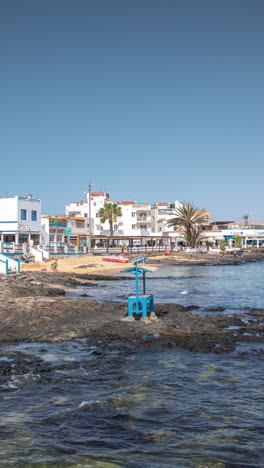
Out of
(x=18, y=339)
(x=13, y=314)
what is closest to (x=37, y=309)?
(x=13, y=314)

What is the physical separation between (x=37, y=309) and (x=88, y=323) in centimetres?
284

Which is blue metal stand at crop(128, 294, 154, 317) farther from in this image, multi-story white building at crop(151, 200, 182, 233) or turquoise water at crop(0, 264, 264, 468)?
multi-story white building at crop(151, 200, 182, 233)

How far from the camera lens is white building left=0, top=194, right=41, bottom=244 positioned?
180ft

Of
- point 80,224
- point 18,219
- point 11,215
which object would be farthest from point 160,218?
point 11,215

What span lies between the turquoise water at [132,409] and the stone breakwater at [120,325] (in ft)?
2.93

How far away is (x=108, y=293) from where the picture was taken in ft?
92.4

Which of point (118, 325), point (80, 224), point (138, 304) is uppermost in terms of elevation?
point (80, 224)

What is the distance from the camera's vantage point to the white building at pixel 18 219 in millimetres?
54844

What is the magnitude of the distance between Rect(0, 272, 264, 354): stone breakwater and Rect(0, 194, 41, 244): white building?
3501 cm

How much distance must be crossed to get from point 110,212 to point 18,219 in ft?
146

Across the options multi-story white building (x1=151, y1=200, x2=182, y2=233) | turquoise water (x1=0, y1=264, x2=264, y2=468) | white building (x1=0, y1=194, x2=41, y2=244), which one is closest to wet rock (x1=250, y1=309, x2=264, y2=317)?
turquoise water (x1=0, y1=264, x2=264, y2=468)

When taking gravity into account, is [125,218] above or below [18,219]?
above

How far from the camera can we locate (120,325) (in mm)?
15383

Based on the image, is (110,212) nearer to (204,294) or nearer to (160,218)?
(160,218)
